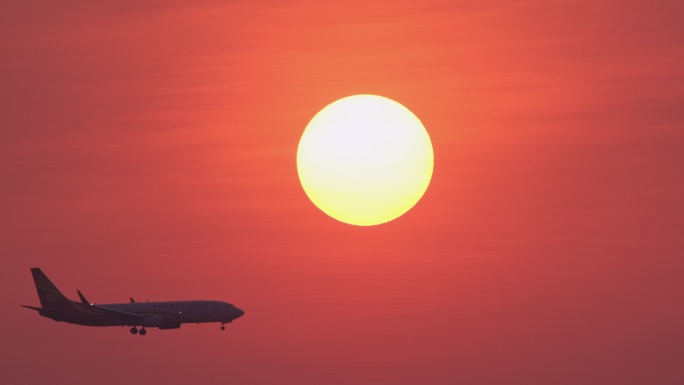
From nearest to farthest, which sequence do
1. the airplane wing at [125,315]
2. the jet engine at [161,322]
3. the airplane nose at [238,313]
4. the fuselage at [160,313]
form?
the fuselage at [160,313] < the airplane nose at [238,313] < the jet engine at [161,322] < the airplane wing at [125,315]

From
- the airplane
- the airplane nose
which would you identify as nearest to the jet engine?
the airplane

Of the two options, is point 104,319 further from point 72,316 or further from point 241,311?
point 241,311

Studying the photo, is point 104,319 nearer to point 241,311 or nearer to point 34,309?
point 34,309

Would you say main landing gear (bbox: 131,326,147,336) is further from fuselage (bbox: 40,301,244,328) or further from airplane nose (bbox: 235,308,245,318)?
airplane nose (bbox: 235,308,245,318)

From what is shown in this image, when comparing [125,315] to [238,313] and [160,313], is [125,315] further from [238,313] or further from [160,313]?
[238,313]

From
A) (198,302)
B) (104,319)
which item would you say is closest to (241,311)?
(198,302)

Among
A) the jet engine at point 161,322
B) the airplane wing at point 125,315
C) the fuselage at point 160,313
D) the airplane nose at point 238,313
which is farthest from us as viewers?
the airplane wing at point 125,315

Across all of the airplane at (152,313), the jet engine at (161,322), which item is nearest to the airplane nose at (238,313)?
the airplane at (152,313)

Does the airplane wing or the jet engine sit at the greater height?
the airplane wing

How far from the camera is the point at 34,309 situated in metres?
195

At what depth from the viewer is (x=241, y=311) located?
188m

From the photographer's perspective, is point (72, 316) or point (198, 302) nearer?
point (198, 302)

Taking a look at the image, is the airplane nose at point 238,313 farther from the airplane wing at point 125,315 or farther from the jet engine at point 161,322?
the airplane wing at point 125,315

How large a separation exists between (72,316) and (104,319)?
629 centimetres
